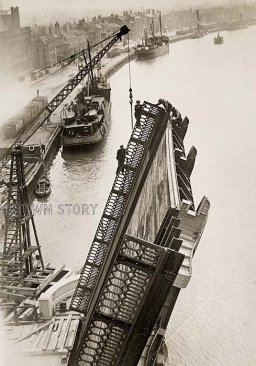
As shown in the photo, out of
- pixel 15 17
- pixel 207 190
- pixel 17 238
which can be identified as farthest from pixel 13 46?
pixel 17 238

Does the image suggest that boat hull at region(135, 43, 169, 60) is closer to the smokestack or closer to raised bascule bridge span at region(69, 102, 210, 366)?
the smokestack

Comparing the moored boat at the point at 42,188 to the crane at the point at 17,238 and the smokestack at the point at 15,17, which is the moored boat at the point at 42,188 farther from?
the crane at the point at 17,238

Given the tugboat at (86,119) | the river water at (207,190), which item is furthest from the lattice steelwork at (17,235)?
the tugboat at (86,119)

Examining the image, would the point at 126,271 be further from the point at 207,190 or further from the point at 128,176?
the point at 207,190

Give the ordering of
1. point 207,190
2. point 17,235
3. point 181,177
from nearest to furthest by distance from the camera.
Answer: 1. point 181,177
2. point 17,235
3. point 207,190

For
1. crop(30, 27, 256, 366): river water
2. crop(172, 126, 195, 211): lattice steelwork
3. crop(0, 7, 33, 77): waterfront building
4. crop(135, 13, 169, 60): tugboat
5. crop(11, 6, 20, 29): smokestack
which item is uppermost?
crop(11, 6, 20, 29): smokestack

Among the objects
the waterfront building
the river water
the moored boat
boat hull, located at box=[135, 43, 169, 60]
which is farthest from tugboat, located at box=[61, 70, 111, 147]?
the waterfront building
